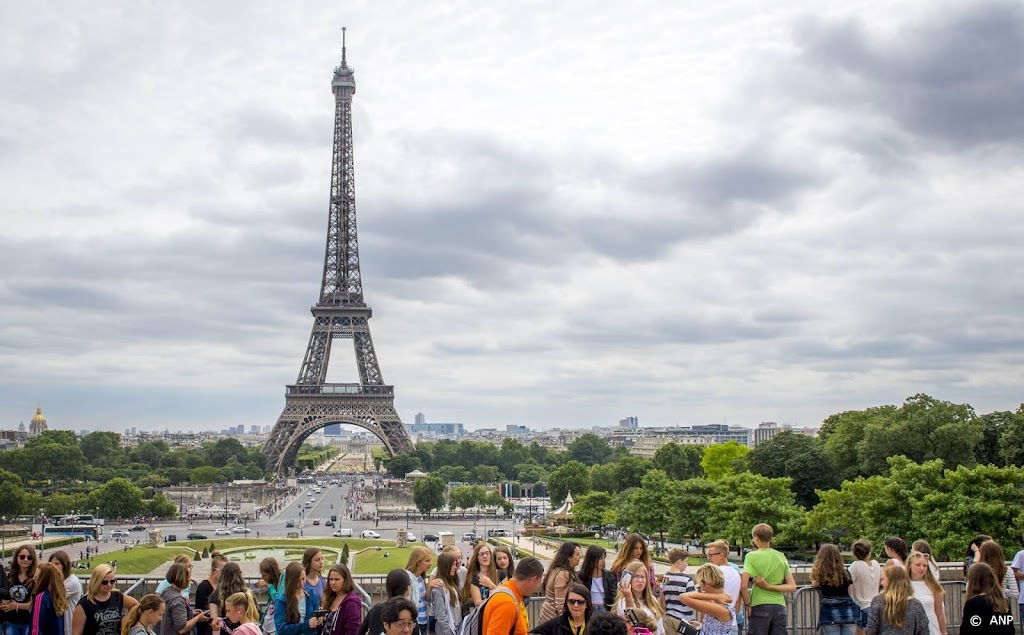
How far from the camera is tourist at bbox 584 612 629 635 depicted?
7.30 meters

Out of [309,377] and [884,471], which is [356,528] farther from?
[884,471]

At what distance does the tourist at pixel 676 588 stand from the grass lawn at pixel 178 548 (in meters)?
33.9

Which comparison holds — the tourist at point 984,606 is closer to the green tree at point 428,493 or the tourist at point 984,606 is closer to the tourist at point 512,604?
the tourist at point 512,604

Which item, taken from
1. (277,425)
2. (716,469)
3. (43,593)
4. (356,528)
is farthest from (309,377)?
(43,593)

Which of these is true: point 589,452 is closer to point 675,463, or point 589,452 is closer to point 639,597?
point 675,463

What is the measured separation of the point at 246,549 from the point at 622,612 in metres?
47.5

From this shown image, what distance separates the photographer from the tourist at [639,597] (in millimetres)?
9562

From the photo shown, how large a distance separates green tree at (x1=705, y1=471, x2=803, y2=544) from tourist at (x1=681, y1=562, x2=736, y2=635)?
32.6 meters

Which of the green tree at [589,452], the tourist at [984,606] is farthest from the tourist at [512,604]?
the green tree at [589,452]

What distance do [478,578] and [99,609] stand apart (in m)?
→ 4.18

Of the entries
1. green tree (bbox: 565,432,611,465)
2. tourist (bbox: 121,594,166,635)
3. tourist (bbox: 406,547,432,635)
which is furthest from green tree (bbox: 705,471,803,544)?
green tree (bbox: 565,432,611,465)

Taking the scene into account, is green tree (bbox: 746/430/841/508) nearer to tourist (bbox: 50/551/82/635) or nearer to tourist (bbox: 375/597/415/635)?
tourist (bbox: 50/551/82/635)

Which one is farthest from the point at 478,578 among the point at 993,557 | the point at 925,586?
the point at 993,557

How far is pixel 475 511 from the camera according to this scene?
300 feet
